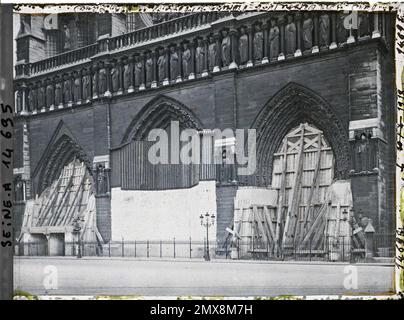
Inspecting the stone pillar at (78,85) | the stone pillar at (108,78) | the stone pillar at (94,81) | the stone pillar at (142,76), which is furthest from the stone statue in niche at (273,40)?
the stone pillar at (78,85)

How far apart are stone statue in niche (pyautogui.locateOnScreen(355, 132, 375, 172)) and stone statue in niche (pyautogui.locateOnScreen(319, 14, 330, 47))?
1.19 metres

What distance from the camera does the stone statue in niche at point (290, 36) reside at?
6.50 meters

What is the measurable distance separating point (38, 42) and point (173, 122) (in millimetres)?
1933

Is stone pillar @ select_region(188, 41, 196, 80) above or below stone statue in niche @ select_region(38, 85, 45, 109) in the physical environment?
above

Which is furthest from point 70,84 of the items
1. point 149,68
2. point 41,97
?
point 149,68

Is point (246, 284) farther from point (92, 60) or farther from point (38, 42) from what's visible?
point (38, 42)

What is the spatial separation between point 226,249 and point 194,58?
243 cm

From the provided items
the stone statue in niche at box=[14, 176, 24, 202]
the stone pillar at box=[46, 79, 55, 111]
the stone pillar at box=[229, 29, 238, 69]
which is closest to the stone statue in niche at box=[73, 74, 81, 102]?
the stone pillar at box=[46, 79, 55, 111]

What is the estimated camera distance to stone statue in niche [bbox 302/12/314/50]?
21.1 feet

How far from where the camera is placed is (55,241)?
6863 millimetres

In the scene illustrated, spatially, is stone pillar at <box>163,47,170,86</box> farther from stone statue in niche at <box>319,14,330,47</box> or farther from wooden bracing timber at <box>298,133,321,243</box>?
wooden bracing timber at <box>298,133,321,243</box>

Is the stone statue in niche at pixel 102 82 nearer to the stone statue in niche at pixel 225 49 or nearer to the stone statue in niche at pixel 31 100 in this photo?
the stone statue in niche at pixel 31 100

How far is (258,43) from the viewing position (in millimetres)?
6668
